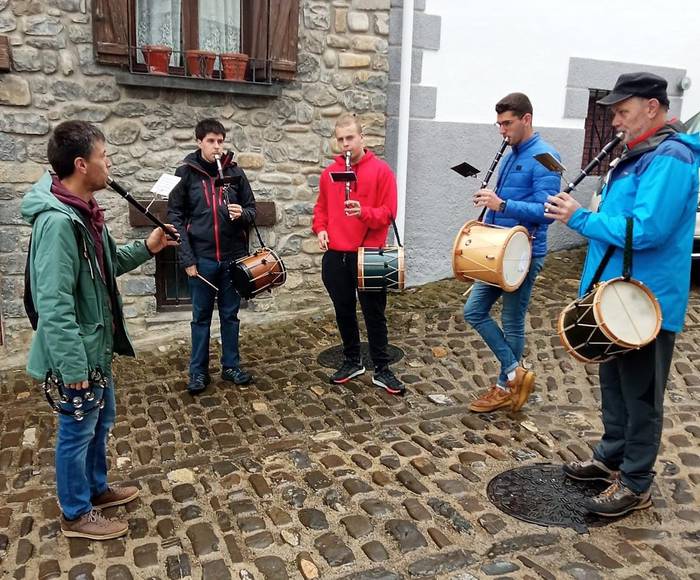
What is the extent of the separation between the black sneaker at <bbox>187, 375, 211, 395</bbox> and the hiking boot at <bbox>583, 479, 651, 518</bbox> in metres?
2.62

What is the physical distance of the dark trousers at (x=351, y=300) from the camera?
4430 millimetres

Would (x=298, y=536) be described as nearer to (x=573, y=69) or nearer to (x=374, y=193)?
(x=374, y=193)

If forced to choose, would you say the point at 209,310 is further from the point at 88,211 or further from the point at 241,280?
the point at 88,211

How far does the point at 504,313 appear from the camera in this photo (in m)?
4.14

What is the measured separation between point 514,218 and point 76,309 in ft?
8.06

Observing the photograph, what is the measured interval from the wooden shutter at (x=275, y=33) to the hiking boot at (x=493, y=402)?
122 inches

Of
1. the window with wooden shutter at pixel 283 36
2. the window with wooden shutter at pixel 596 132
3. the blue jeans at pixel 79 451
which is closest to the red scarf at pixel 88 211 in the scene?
the blue jeans at pixel 79 451

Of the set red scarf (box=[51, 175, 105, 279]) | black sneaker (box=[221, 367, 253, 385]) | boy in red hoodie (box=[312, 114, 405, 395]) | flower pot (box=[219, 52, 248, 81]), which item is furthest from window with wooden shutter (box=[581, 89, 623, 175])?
red scarf (box=[51, 175, 105, 279])

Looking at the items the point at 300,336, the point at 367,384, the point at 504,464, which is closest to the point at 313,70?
the point at 300,336

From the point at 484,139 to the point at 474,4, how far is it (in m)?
1.29

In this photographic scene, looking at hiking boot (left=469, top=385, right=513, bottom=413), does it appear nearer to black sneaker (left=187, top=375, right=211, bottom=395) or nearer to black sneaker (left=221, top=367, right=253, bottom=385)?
black sneaker (left=221, top=367, right=253, bottom=385)

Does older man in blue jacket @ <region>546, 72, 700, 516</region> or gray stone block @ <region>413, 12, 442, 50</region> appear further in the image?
gray stone block @ <region>413, 12, 442, 50</region>

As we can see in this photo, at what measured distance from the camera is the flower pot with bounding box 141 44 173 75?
5074mm

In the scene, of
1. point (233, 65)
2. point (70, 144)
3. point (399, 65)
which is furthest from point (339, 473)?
point (399, 65)
